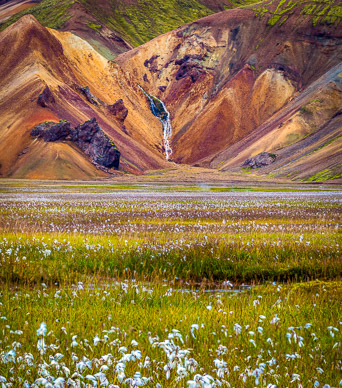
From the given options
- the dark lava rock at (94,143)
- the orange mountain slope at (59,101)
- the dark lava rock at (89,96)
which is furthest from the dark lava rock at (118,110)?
the dark lava rock at (94,143)

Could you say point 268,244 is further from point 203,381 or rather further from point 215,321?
point 203,381

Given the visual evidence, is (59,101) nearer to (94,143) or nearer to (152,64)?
(94,143)

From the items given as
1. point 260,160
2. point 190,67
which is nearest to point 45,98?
point 260,160

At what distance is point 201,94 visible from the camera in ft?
587

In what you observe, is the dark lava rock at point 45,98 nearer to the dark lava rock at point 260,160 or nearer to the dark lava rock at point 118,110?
the dark lava rock at point 118,110

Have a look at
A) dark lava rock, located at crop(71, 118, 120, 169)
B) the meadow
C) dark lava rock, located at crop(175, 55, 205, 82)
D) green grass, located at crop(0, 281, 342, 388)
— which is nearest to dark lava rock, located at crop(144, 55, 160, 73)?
dark lava rock, located at crop(175, 55, 205, 82)

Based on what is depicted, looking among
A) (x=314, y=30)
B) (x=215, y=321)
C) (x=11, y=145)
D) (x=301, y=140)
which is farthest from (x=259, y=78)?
(x=215, y=321)

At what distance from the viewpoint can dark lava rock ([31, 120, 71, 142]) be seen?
11122 centimetres

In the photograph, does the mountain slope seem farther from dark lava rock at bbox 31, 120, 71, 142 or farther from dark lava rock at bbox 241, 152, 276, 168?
dark lava rock at bbox 31, 120, 71, 142

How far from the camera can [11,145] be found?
112 meters

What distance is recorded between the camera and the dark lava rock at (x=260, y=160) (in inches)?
5155

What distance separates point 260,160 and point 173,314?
13081 centimetres

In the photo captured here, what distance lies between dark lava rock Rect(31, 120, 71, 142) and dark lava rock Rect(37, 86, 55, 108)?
9763 millimetres

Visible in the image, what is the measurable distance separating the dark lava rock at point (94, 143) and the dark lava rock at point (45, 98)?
1217 centimetres
